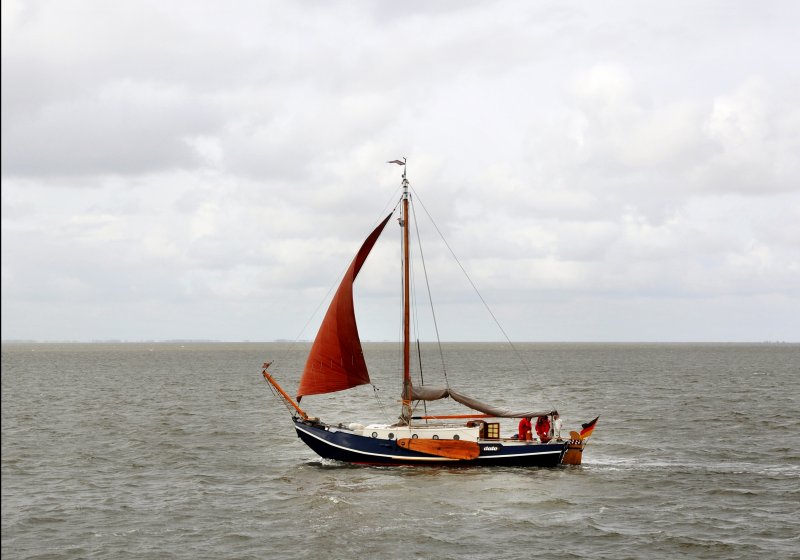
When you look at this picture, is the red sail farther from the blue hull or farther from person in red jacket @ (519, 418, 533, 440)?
person in red jacket @ (519, 418, 533, 440)

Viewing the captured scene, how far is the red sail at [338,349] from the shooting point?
40.6 meters

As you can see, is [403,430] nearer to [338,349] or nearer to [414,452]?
[414,452]

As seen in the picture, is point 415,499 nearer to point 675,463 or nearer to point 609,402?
point 675,463

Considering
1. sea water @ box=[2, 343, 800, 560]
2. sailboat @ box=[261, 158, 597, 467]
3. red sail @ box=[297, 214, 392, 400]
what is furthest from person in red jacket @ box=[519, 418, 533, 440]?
red sail @ box=[297, 214, 392, 400]

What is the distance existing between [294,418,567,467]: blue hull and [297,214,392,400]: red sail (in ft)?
8.00

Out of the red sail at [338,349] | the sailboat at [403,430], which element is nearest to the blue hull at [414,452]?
the sailboat at [403,430]

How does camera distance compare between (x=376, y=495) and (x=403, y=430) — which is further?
(x=403, y=430)

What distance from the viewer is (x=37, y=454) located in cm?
4369

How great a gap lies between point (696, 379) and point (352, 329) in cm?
8791

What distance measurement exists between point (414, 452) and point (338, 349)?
6808 mm

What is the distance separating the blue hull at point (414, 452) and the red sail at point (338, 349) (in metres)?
2.44

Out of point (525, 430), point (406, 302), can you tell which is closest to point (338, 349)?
point (406, 302)

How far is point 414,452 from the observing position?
3934cm

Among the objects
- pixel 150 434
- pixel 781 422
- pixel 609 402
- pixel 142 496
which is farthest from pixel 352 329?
pixel 609 402
